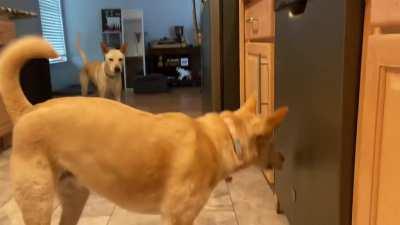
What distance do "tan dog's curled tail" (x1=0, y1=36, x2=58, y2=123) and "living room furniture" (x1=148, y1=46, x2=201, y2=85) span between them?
18.7 feet

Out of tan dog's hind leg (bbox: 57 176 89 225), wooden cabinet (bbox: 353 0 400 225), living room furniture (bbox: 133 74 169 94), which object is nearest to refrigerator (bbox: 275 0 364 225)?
wooden cabinet (bbox: 353 0 400 225)

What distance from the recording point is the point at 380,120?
721 millimetres

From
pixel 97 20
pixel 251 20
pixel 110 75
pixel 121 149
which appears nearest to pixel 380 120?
pixel 121 149

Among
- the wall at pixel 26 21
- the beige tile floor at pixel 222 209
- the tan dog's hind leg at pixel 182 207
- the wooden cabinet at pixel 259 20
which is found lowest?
the beige tile floor at pixel 222 209

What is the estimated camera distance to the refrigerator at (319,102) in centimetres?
79

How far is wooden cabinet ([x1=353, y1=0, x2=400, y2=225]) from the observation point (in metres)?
0.67

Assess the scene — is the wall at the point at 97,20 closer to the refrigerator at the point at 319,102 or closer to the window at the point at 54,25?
the window at the point at 54,25

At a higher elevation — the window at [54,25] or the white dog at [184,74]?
A: the window at [54,25]

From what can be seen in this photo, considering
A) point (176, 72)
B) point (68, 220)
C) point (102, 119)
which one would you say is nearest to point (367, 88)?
point (102, 119)

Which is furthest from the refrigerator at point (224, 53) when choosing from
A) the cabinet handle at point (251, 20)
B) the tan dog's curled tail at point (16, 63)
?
the tan dog's curled tail at point (16, 63)

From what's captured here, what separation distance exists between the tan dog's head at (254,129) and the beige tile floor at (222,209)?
0.55 meters

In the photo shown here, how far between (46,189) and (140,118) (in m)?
0.33

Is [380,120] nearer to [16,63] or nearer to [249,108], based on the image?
[249,108]

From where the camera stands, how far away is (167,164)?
40.5 inches
